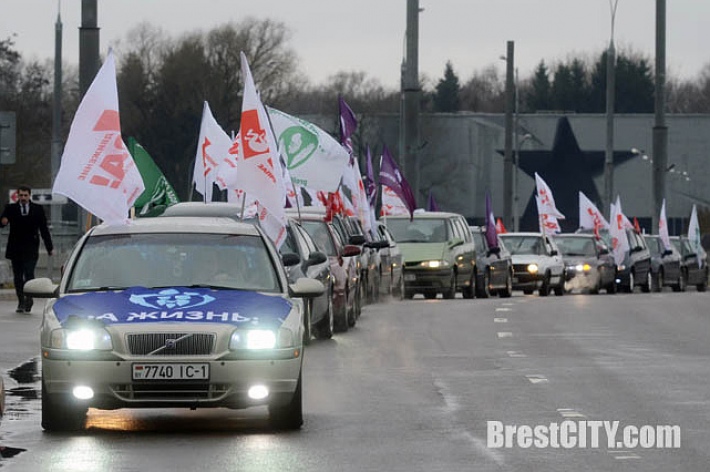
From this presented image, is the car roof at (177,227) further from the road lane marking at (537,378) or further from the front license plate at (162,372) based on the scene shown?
the road lane marking at (537,378)

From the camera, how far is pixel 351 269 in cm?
2666

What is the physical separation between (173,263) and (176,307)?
1.10 m

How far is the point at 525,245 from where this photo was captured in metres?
45.3

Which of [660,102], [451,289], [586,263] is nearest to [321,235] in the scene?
[451,289]

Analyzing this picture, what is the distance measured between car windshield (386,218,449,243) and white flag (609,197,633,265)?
1103cm

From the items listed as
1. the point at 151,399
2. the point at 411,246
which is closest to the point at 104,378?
the point at 151,399

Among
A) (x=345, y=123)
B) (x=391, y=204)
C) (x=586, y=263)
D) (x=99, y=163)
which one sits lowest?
(x=586, y=263)

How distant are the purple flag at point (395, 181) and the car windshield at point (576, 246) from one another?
6.53 m

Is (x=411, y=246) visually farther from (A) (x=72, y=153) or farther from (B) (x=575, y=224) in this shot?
(B) (x=575, y=224)

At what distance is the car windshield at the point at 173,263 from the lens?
45.1 feet

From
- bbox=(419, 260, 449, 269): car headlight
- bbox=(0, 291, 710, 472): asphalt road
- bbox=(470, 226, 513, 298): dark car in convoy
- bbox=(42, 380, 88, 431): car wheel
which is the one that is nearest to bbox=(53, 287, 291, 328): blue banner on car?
bbox=(42, 380, 88, 431): car wheel

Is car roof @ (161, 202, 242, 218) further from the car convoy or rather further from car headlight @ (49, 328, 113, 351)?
car headlight @ (49, 328, 113, 351)

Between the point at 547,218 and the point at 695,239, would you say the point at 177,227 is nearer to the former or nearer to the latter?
the point at 547,218

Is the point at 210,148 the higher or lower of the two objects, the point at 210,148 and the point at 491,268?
the higher
